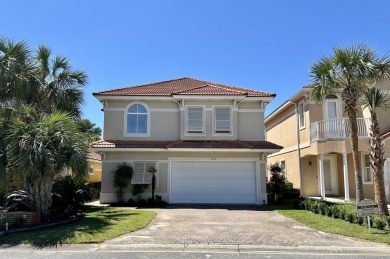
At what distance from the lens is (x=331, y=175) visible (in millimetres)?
21672

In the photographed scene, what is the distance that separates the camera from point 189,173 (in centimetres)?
1909

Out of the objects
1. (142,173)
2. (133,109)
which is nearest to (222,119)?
(133,109)

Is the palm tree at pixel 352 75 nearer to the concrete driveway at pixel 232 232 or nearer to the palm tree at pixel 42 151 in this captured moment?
the concrete driveway at pixel 232 232

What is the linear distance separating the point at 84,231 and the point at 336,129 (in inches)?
586

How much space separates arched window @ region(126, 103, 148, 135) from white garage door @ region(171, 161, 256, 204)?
115 inches

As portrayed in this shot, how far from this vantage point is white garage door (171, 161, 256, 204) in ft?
61.8

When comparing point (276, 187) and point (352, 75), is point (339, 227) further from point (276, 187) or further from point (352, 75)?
point (276, 187)

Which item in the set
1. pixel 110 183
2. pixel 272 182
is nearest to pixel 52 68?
pixel 110 183

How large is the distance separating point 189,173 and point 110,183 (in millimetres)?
4685

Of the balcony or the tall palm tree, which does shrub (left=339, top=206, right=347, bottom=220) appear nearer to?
the balcony

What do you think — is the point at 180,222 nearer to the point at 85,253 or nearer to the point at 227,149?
the point at 85,253

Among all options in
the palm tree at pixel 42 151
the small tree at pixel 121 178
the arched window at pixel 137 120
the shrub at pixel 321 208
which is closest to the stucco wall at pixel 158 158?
the small tree at pixel 121 178

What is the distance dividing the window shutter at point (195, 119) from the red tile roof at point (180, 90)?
1.06 metres

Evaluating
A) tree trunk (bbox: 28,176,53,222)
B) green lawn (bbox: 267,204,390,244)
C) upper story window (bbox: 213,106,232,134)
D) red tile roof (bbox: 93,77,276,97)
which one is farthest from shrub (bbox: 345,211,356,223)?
tree trunk (bbox: 28,176,53,222)
